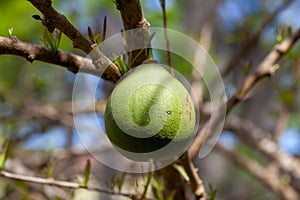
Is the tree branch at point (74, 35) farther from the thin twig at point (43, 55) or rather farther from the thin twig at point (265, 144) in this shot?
the thin twig at point (265, 144)

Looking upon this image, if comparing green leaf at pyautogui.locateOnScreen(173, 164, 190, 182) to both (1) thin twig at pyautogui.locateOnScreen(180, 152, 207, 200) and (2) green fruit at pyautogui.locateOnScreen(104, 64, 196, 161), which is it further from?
(2) green fruit at pyautogui.locateOnScreen(104, 64, 196, 161)

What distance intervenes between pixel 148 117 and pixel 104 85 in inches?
44.5

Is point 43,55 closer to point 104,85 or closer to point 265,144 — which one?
point 104,85

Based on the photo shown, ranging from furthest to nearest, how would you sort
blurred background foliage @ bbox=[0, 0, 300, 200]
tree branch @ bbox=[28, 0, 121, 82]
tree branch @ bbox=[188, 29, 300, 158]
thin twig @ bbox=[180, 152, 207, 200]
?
blurred background foliage @ bbox=[0, 0, 300, 200]
tree branch @ bbox=[188, 29, 300, 158]
thin twig @ bbox=[180, 152, 207, 200]
tree branch @ bbox=[28, 0, 121, 82]

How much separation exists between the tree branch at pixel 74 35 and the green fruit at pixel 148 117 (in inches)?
1.7

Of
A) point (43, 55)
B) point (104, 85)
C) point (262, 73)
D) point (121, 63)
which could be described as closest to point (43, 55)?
point (43, 55)

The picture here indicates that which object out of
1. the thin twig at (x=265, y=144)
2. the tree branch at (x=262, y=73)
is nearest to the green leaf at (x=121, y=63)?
the tree branch at (x=262, y=73)

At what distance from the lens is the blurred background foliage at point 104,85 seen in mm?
1806

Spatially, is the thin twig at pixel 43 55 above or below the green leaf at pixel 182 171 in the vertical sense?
above

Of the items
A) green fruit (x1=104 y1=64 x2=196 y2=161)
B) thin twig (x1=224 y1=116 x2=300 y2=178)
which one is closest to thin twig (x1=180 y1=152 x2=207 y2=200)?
green fruit (x1=104 y1=64 x2=196 y2=161)

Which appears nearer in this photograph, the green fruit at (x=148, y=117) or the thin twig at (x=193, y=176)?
the green fruit at (x=148, y=117)

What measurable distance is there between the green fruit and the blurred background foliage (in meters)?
0.36

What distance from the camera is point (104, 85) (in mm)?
1784

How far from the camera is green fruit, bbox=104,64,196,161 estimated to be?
0.66 m
